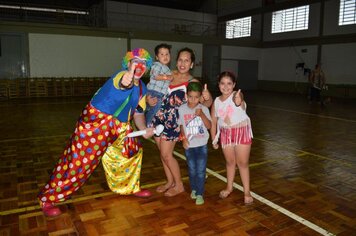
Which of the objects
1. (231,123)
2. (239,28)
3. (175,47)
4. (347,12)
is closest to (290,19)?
(347,12)

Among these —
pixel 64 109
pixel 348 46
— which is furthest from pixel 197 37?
pixel 64 109

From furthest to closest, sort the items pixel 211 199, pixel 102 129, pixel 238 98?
pixel 211 199, pixel 238 98, pixel 102 129

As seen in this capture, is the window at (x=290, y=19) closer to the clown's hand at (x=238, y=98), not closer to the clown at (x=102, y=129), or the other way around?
the clown's hand at (x=238, y=98)

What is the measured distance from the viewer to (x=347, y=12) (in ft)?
49.4

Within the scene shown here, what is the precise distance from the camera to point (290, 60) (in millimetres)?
18328

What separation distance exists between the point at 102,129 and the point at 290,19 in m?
18.0

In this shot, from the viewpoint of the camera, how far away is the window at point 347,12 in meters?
14.7

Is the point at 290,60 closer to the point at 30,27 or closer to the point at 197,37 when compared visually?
the point at 197,37

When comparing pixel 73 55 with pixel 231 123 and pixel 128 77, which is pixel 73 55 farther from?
pixel 128 77

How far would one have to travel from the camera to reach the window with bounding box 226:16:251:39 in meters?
20.8

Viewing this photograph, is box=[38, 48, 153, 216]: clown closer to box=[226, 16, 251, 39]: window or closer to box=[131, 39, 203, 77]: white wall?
box=[131, 39, 203, 77]: white wall

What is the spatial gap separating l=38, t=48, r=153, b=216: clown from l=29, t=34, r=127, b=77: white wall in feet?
42.5

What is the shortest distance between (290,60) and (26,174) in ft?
57.1

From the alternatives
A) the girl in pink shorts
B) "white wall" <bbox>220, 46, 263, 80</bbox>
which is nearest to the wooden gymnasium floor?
the girl in pink shorts
